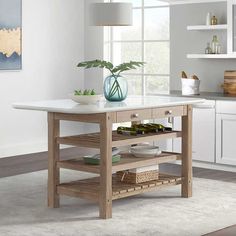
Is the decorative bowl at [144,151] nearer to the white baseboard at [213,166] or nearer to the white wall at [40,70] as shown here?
the white baseboard at [213,166]

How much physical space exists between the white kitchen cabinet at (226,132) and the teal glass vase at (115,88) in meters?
1.83

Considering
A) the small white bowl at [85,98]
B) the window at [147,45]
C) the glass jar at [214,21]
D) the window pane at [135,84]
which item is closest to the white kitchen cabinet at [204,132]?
the glass jar at [214,21]

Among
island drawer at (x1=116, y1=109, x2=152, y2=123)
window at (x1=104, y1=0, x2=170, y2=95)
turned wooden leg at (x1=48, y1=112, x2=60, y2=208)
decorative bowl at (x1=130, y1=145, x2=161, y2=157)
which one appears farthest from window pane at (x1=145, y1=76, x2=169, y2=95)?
turned wooden leg at (x1=48, y1=112, x2=60, y2=208)

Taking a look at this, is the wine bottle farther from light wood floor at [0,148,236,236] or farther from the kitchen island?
light wood floor at [0,148,236,236]

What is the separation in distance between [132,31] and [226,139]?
8.45 ft

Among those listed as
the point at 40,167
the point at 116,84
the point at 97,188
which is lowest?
the point at 40,167

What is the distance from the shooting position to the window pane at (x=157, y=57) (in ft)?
29.3

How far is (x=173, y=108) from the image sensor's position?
19.7 feet

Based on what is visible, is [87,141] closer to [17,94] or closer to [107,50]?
[17,94]

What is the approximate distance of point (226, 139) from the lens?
7.42 metres

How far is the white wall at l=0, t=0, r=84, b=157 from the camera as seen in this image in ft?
28.2

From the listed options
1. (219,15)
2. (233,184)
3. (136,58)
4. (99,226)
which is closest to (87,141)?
(99,226)

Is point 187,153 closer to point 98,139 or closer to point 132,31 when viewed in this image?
point 98,139

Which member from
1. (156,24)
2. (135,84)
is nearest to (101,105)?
(156,24)
